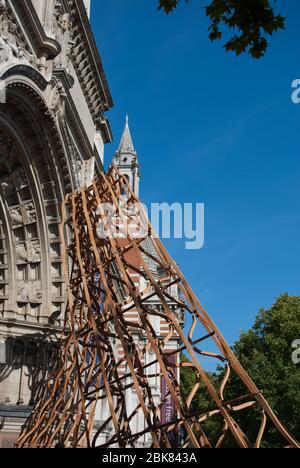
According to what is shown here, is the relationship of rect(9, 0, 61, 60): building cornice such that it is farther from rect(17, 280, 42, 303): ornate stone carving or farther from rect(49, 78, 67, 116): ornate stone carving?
rect(17, 280, 42, 303): ornate stone carving

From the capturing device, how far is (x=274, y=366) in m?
35.7

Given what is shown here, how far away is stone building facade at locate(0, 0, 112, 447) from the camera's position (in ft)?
57.0

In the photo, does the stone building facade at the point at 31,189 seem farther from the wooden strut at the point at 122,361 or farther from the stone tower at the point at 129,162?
the stone tower at the point at 129,162

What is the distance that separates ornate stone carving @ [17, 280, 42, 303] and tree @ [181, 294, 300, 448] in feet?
62.8

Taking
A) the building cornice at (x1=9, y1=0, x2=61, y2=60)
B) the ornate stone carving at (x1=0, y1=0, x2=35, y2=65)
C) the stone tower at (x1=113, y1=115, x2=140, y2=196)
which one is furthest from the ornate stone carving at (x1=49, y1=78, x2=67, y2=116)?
the stone tower at (x1=113, y1=115, x2=140, y2=196)

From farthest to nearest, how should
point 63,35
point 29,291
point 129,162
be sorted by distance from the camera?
point 129,162 → point 63,35 → point 29,291

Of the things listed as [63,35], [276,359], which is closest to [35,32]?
[63,35]

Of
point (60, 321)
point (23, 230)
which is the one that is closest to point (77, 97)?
point (23, 230)

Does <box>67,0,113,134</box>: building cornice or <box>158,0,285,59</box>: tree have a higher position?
<box>67,0,113,134</box>: building cornice

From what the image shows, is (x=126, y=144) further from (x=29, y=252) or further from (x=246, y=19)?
(x=246, y=19)

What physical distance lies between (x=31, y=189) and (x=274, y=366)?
22956 millimetres

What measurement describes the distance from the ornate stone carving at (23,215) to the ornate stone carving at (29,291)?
2.09m
